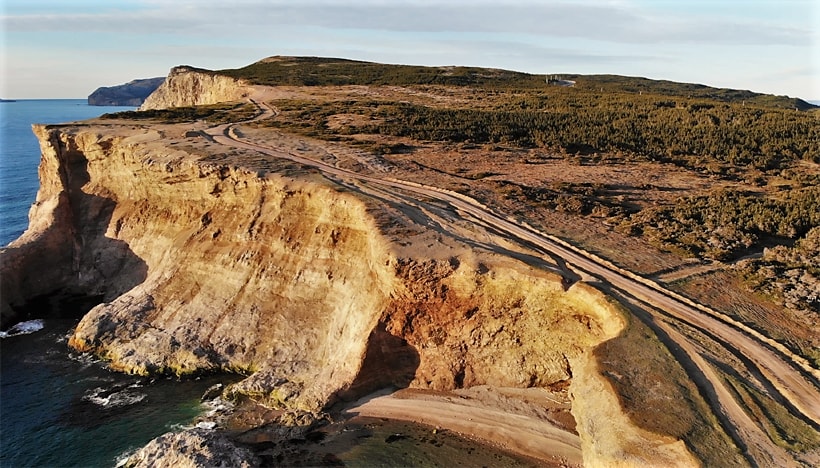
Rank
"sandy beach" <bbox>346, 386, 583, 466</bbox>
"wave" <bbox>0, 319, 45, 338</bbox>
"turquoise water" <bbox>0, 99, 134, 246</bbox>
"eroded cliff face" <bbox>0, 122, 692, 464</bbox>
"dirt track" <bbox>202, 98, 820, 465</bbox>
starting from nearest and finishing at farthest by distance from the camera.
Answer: "dirt track" <bbox>202, 98, 820, 465</bbox>
"sandy beach" <bbox>346, 386, 583, 466</bbox>
"eroded cliff face" <bbox>0, 122, 692, 464</bbox>
"wave" <bbox>0, 319, 45, 338</bbox>
"turquoise water" <bbox>0, 99, 134, 246</bbox>

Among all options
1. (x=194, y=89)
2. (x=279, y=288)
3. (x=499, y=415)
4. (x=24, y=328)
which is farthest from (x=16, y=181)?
(x=499, y=415)

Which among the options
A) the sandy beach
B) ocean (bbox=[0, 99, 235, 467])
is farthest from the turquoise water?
the sandy beach

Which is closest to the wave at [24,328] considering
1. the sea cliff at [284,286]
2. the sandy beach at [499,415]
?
the sea cliff at [284,286]

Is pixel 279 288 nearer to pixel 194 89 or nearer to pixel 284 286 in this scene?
pixel 284 286

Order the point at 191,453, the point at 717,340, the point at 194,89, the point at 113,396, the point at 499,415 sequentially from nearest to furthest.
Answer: the point at 191,453 → the point at 717,340 → the point at 499,415 → the point at 113,396 → the point at 194,89

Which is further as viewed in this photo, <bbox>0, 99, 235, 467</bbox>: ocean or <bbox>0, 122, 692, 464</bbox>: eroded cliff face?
<bbox>0, 99, 235, 467</bbox>: ocean

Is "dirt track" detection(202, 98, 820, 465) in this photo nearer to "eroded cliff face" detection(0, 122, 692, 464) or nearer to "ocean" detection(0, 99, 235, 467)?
"eroded cliff face" detection(0, 122, 692, 464)
